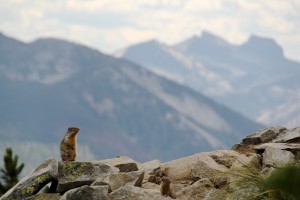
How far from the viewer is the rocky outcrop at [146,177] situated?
15961mm

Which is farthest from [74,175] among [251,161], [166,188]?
[251,161]

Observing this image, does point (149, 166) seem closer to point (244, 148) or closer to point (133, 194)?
point (244, 148)

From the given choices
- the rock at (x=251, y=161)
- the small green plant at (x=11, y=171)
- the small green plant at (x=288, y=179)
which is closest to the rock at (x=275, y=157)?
the rock at (x=251, y=161)

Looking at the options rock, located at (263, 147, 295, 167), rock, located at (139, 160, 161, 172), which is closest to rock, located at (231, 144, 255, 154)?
rock, located at (139, 160, 161, 172)

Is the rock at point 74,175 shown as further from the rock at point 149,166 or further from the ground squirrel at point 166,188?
the rock at point 149,166

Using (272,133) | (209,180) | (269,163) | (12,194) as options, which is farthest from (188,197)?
(272,133)

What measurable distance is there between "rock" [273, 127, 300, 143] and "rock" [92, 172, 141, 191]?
553 cm

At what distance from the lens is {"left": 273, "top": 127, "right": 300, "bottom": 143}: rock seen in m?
21.0

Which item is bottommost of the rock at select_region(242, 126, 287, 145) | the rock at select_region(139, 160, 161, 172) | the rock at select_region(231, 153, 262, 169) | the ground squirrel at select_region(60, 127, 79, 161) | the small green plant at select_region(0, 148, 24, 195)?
the rock at select_region(231, 153, 262, 169)

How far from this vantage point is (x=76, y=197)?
51.1ft

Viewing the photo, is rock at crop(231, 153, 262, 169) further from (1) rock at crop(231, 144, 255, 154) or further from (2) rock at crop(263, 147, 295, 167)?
(1) rock at crop(231, 144, 255, 154)

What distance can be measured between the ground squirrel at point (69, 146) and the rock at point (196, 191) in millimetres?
3927

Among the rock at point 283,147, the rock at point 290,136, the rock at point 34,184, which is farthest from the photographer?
the rock at point 290,136

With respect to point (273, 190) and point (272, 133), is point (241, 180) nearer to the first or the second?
point (273, 190)
